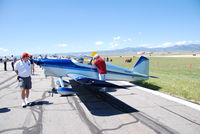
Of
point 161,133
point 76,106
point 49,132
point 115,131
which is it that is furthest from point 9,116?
point 161,133

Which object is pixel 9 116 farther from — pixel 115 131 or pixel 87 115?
pixel 115 131

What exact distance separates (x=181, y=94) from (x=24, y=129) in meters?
6.72

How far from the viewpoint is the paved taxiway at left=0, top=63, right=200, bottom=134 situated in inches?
132

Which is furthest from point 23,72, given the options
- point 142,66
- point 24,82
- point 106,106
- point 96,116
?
point 142,66

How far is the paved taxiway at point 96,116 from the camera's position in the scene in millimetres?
3355

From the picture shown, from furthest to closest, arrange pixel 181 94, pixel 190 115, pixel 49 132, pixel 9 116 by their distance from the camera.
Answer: pixel 181 94
pixel 190 115
pixel 9 116
pixel 49 132

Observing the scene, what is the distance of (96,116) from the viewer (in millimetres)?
4125

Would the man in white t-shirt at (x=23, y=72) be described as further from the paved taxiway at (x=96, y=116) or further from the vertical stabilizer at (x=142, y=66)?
the vertical stabilizer at (x=142, y=66)

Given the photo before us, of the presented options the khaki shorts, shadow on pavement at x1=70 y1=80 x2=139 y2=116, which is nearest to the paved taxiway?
shadow on pavement at x1=70 y1=80 x2=139 y2=116

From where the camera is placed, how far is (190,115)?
171 inches

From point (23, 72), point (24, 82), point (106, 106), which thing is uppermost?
point (23, 72)

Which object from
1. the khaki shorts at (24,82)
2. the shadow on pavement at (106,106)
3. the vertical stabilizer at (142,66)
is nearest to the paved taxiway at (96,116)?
the shadow on pavement at (106,106)

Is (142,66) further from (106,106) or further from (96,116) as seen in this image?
(96,116)

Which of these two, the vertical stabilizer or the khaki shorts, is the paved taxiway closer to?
the khaki shorts
